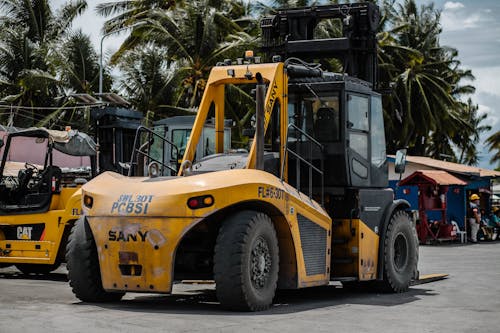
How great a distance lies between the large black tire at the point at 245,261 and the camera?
10.5 metres

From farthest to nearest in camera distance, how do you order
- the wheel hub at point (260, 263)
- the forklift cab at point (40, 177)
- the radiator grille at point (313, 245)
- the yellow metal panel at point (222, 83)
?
the forklift cab at point (40, 177)
the yellow metal panel at point (222, 83)
the radiator grille at point (313, 245)
the wheel hub at point (260, 263)

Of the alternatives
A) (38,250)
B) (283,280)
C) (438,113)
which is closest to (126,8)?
(438,113)

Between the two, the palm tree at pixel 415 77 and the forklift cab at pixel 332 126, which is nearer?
the forklift cab at pixel 332 126

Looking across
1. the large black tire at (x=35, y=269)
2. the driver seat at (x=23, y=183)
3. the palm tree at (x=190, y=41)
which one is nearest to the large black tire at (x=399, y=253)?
the large black tire at (x=35, y=269)

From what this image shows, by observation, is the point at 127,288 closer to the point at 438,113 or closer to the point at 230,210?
the point at 230,210

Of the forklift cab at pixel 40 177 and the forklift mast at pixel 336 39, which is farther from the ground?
the forklift mast at pixel 336 39

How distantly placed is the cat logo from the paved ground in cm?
114

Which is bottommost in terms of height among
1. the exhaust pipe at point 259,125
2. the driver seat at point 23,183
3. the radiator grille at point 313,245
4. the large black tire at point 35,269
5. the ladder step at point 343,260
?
the large black tire at point 35,269

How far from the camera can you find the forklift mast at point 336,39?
14.6 m

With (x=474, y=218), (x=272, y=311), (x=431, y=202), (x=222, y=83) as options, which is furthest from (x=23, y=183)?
(x=474, y=218)

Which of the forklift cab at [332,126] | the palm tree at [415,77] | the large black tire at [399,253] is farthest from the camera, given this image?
the palm tree at [415,77]

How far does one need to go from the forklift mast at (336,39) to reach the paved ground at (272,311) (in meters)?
3.60

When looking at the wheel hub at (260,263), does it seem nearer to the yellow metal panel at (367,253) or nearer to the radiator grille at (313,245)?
the radiator grille at (313,245)

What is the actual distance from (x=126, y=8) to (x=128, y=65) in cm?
768
